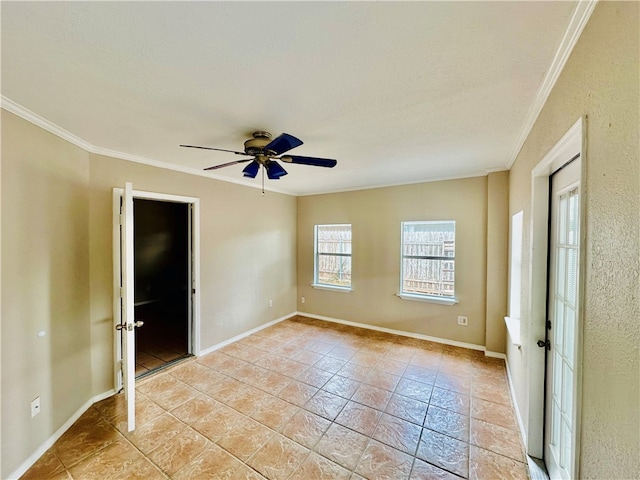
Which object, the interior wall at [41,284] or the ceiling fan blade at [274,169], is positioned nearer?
the interior wall at [41,284]

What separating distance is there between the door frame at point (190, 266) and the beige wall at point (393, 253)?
226cm

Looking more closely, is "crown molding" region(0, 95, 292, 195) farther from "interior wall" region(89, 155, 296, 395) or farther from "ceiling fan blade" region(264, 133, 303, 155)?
"ceiling fan blade" region(264, 133, 303, 155)

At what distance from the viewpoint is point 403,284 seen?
4.21 meters

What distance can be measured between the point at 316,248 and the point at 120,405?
3.57 m

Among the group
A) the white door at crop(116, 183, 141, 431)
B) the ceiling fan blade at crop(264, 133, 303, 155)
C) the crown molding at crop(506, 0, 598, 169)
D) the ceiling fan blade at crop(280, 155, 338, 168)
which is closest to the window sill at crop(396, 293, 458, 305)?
the crown molding at crop(506, 0, 598, 169)

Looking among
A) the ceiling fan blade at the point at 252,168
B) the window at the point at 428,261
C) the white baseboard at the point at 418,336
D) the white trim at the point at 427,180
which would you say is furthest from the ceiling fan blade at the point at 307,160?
the white baseboard at the point at 418,336

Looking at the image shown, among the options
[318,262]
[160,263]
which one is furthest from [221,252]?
[160,263]

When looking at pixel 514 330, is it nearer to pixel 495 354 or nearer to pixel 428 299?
pixel 495 354

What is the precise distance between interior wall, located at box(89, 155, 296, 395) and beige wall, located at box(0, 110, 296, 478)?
0.04 feet

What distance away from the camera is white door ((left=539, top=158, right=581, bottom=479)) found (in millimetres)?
1393

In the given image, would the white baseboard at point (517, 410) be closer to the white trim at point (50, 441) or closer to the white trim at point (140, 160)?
the white trim at point (140, 160)

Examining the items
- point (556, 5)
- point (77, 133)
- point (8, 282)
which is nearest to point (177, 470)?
point (8, 282)

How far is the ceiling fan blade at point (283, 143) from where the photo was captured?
165 cm

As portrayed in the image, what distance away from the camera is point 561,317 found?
1568 mm
